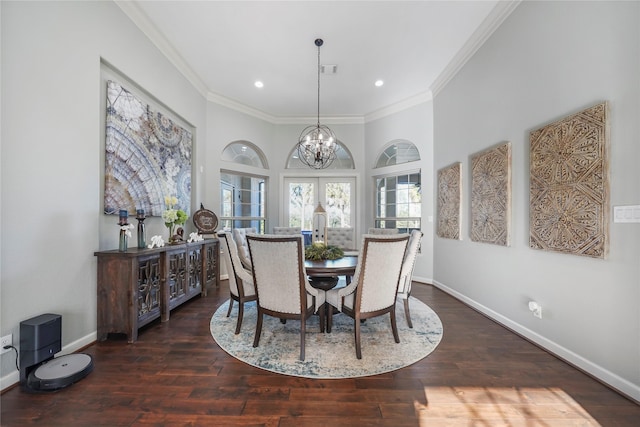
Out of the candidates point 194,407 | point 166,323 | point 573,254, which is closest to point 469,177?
point 573,254

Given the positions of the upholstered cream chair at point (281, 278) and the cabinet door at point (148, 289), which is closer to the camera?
the upholstered cream chair at point (281, 278)

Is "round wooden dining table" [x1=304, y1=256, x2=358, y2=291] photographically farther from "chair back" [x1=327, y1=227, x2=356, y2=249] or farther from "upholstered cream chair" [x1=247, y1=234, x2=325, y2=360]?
"chair back" [x1=327, y1=227, x2=356, y2=249]

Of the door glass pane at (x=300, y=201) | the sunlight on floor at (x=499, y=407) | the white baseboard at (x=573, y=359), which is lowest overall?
the sunlight on floor at (x=499, y=407)

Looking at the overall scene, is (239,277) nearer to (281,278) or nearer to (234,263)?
(234,263)

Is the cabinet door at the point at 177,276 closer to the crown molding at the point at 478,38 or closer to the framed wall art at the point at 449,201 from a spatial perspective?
the framed wall art at the point at 449,201

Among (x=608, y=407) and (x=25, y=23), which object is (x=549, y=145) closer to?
(x=608, y=407)

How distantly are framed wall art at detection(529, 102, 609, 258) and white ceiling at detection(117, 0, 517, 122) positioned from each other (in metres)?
1.60

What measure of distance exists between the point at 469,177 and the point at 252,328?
3.26 m

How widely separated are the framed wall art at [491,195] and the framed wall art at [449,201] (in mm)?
324

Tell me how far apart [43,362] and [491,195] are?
4.29 metres

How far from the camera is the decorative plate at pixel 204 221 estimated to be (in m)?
4.05

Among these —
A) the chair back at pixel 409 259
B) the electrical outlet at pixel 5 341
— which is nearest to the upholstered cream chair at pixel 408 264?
the chair back at pixel 409 259

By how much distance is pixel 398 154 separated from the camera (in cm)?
511

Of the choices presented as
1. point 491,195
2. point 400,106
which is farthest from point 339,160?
point 491,195
